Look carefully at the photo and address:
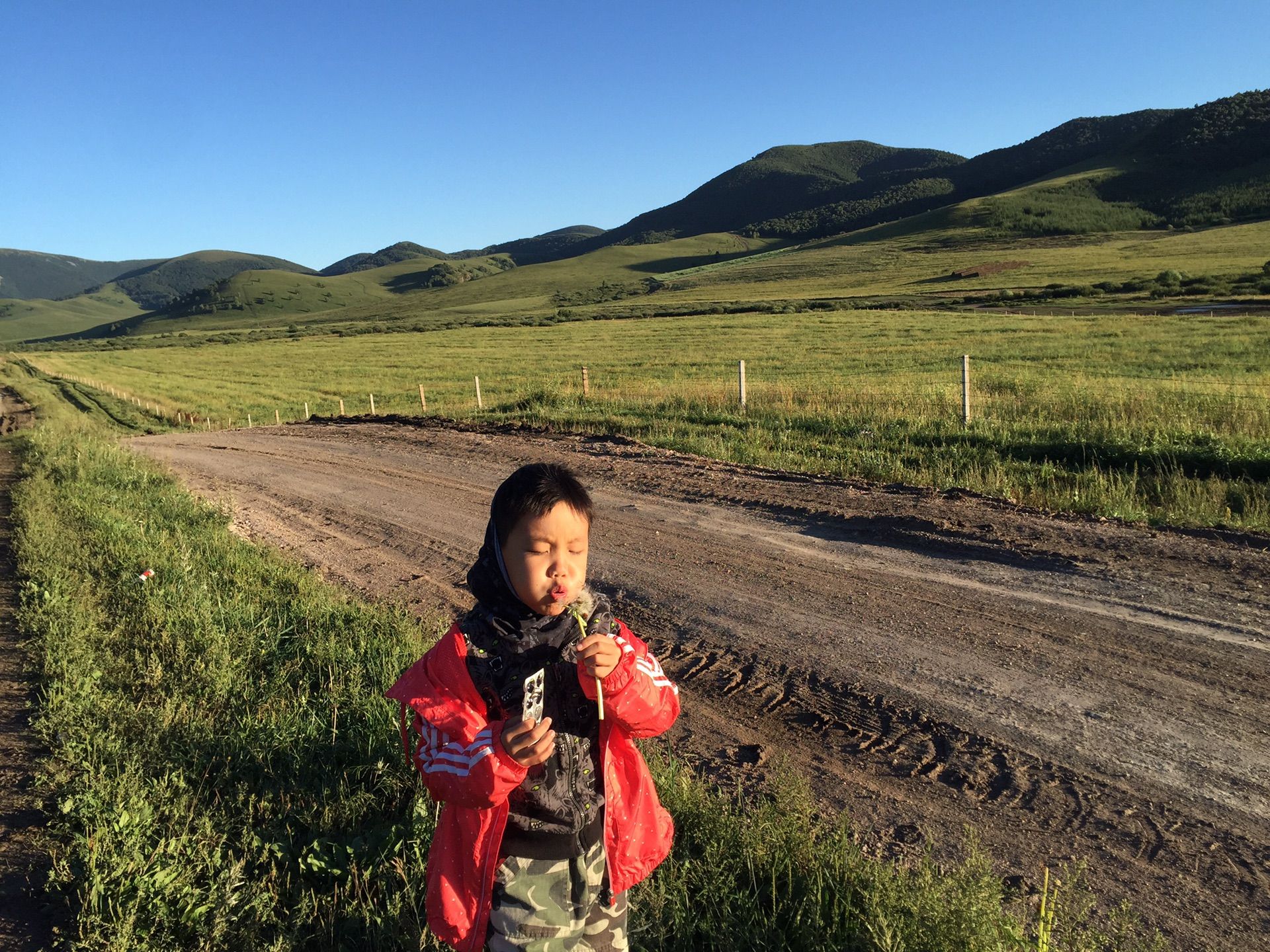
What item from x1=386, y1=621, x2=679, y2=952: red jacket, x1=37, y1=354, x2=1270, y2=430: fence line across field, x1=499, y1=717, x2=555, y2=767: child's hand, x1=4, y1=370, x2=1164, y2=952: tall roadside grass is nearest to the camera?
x1=499, y1=717, x2=555, y2=767: child's hand

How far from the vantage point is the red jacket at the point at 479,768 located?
6.21 feet

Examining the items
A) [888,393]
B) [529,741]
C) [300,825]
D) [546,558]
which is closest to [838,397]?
[888,393]

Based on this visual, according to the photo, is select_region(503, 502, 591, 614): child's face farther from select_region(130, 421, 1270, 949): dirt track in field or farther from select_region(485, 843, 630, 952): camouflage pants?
select_region(130, 421, 1270, 949): dirt track in field

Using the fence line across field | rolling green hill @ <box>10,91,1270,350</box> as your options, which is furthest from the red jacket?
rolling green hill @ <box>10,91,1270,350</box>

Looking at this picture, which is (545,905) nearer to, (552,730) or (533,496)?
(552,730)

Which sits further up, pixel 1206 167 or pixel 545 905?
pixel 1206 167

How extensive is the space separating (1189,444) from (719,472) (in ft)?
17.5

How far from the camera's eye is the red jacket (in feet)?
6.21

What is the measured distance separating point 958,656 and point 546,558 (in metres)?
3.60

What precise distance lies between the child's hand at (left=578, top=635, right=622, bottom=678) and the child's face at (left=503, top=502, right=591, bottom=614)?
6.9 inches

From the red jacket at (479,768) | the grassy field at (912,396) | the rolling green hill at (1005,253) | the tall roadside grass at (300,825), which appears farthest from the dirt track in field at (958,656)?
the rolling green hill at (1005,253)

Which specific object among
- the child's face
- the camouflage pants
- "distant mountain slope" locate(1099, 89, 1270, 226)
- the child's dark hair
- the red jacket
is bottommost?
the camouflage pants

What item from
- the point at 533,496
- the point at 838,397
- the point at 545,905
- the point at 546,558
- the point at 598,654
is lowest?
the point at 838,397

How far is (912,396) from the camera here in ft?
49.4
